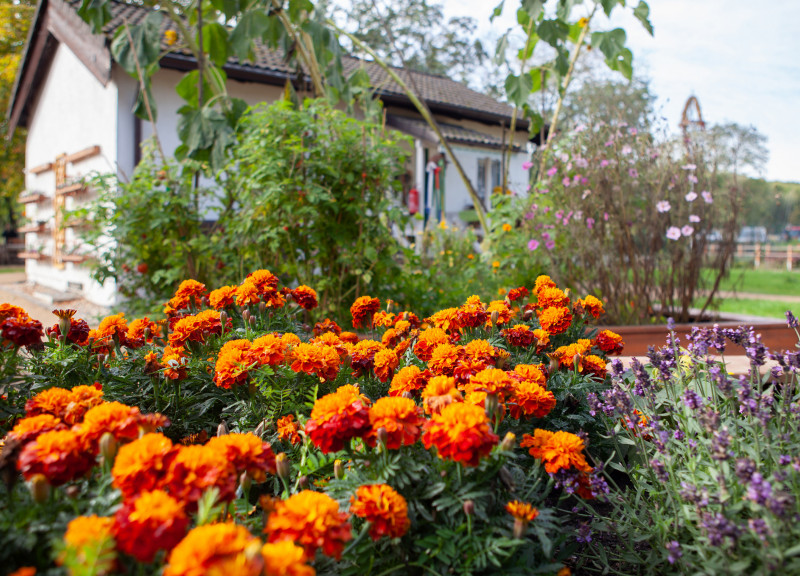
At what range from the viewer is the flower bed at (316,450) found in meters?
0.78

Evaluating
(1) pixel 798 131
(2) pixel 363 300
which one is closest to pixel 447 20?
(1) pixel 798 131

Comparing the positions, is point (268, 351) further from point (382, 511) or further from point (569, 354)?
point (569, 354)

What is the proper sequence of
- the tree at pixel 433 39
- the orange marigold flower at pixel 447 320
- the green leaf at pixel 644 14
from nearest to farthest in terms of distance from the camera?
the orange marigold flower at pixel 447 320, the green leaf at pixel 644 14, the tree at pixel 433 39

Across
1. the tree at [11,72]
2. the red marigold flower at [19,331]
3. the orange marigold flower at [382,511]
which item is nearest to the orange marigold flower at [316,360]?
the orange marigold flower at [382,511]

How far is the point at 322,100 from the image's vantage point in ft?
11.0

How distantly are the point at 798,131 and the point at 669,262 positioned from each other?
9294mm

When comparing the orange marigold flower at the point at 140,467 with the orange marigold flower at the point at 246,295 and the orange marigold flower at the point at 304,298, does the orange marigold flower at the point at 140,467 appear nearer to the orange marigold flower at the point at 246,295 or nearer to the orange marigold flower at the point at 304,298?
the orange marigold flower at the point at 246,295

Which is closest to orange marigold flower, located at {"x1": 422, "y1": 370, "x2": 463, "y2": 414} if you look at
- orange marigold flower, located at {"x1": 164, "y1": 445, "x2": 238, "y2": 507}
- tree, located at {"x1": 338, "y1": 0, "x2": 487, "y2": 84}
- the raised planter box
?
orange marigold flower, located at {"x1": 164, "y1": 445, "x2": 238, "y2": 507}

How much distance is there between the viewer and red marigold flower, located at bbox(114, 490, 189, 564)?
2.21 feet

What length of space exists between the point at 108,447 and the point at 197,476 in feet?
0.56

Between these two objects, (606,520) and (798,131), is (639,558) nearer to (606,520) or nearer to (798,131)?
(606,520)

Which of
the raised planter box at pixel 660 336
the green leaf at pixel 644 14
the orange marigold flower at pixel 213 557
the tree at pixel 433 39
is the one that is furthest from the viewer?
the tree at pixel 433 39

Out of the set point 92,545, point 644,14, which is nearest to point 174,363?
point 92,545

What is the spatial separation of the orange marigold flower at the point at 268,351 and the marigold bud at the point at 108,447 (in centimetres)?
48
